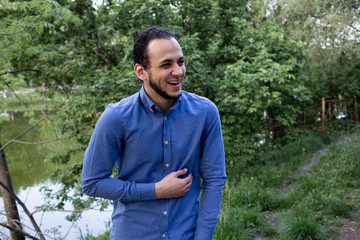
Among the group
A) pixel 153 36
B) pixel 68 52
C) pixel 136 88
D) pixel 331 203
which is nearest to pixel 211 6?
pixel 136 88

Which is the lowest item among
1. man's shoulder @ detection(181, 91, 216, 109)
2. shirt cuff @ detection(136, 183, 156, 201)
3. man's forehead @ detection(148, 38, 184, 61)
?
shirt cuff @ detection(136, 183, 156, 201)

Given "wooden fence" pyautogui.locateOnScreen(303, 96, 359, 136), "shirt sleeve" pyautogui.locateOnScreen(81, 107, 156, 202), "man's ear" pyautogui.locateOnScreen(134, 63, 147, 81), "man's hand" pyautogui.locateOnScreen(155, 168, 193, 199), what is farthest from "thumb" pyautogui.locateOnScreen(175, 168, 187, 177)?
"wooden fence" pyautogui.locateOnScreen(303, 96, 359, 136)

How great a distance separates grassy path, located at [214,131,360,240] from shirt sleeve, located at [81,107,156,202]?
2.29 meters

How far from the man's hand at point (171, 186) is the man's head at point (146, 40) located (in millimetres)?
585

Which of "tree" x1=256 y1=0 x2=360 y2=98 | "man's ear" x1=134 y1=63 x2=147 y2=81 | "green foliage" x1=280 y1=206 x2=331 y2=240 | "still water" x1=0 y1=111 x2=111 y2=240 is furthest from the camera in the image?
"tree" x1=256 y1=0 x2=360 y2=98

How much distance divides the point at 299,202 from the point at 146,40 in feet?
13.8

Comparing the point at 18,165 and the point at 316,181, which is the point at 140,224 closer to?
the point at 316,181

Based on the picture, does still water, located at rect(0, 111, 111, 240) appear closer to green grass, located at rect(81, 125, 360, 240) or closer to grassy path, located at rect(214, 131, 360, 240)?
green grass, located at rect(81, 125, 360, 240)

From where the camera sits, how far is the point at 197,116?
1630 millimetres

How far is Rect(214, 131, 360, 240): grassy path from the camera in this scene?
3.75m

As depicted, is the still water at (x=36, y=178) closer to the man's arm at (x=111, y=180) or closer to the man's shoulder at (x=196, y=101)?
the man's arm at (x=111, y=180)

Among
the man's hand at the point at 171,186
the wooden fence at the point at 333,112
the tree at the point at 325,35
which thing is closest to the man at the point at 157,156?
the man's hand at the point at 171,186

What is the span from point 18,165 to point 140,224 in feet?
43.2

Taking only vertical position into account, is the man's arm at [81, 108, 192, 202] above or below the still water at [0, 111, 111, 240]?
above
